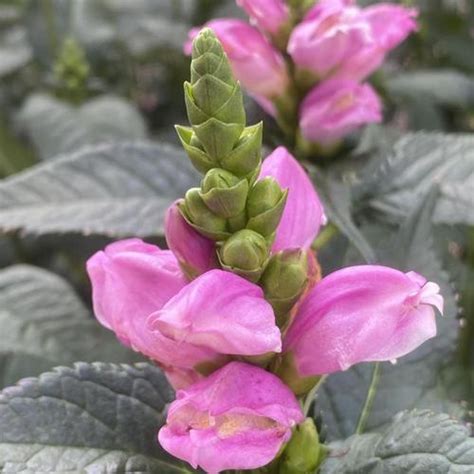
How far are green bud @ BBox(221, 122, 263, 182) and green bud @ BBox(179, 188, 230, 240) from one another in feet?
0.07

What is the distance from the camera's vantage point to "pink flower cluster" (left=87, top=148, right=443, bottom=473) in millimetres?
467

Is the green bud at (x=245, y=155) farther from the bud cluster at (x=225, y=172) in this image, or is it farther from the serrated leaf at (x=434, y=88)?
the serrated leaf at (x=434, y=88)

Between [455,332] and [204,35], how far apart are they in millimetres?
337

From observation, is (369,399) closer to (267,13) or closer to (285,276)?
(285,276)

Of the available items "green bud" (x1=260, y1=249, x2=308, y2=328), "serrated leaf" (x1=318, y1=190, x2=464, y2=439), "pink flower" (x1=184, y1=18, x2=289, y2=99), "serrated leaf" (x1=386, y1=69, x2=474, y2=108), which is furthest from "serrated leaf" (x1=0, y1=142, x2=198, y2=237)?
"serrated leaf" (x1=386, y1=69, x2=474, y2=108)

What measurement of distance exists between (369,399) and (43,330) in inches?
17.3

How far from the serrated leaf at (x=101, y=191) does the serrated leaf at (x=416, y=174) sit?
0.56 feet

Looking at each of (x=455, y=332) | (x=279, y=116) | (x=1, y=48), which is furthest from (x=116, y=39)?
(x=455, y=332)

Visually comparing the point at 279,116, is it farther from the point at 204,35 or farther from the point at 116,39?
the point at 116,39

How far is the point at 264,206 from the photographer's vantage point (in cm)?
48

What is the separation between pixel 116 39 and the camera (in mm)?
1544

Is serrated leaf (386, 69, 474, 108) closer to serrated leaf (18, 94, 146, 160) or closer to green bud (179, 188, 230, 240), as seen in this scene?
serrated leaf (18, 94, 146, 160)

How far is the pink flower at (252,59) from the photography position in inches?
32.8

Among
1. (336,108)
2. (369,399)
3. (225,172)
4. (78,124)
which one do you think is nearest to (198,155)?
(225,172)
